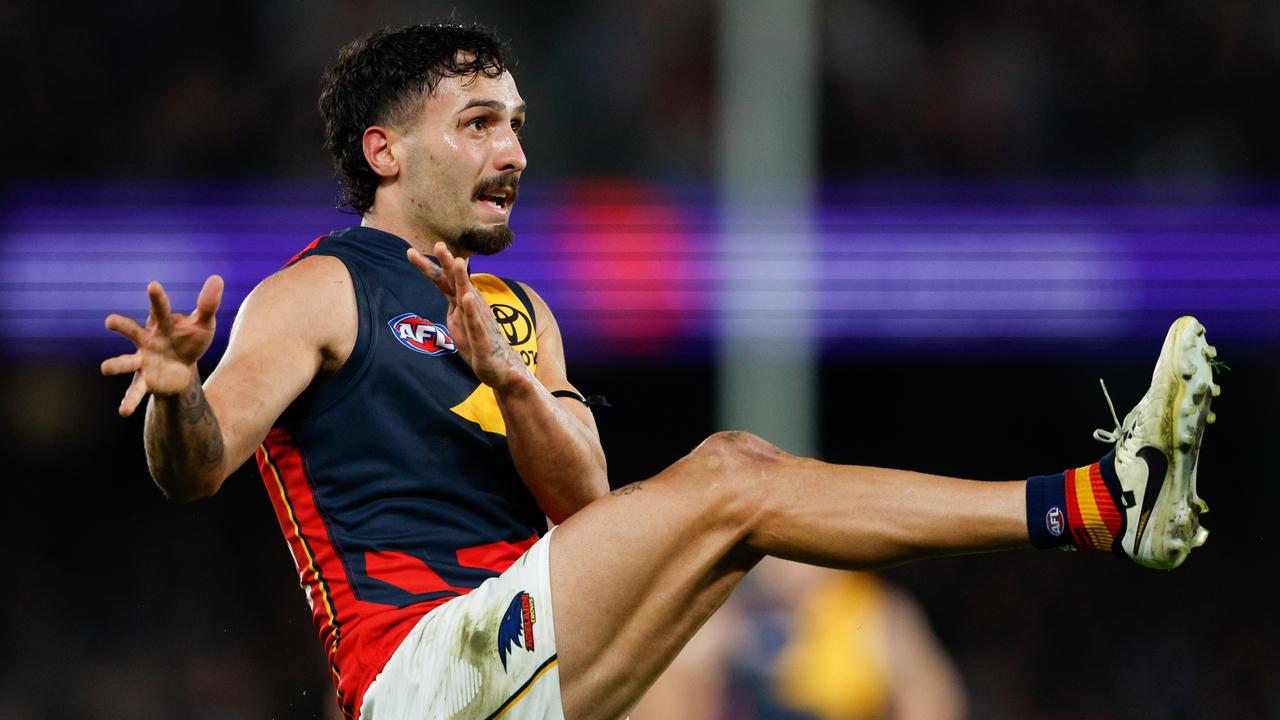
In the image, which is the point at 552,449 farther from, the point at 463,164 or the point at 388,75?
the point at 388,75

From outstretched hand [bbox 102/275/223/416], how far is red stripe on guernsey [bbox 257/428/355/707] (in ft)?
2.09

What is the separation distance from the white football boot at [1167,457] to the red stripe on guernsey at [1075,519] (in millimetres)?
83

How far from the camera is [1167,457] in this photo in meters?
3.23

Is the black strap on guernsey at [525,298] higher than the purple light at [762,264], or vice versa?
the black strap on guernsey at [525,298]

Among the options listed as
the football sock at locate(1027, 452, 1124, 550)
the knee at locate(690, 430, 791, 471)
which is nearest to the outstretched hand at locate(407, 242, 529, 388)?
the knee at locate(690, 430, 791, 471)

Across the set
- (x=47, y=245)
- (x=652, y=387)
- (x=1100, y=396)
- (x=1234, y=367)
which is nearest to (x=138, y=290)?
(x=47, y=245)

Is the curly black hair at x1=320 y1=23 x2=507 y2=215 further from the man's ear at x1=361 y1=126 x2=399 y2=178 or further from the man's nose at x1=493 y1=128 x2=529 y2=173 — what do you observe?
the man's nose at x1=493 y1=128 x2=529 y2=173

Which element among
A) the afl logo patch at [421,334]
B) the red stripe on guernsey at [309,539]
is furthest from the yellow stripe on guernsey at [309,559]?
the afl logo patch at [421,334]

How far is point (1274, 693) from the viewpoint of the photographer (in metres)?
8.92

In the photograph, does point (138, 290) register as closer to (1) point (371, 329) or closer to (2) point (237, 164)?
(2) point (237, 164)

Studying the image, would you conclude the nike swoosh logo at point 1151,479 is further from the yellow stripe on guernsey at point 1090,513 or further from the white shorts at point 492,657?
the white shorts at point 492,657

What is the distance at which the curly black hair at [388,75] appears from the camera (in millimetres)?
4051

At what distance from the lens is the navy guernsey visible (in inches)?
140

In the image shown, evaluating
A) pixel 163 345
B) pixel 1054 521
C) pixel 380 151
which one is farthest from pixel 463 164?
pixel 1054 521
